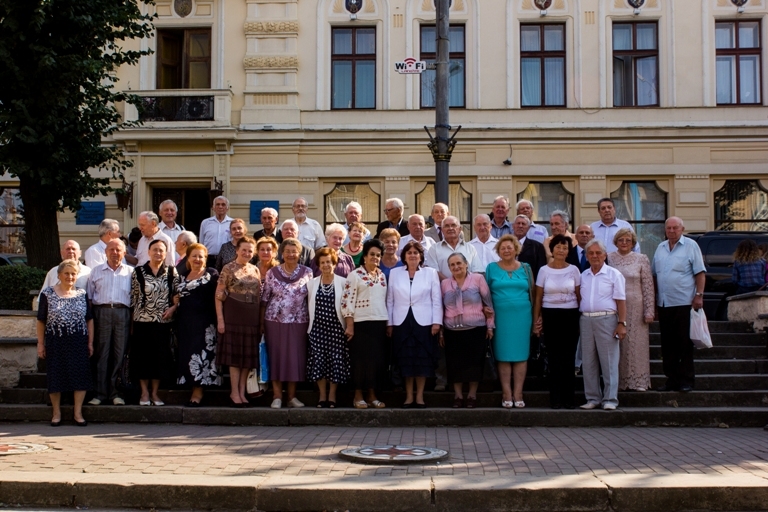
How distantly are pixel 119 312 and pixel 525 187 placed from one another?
1365cm

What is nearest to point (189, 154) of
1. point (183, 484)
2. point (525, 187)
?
point (525, 187)

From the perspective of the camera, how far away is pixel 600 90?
22797 mm

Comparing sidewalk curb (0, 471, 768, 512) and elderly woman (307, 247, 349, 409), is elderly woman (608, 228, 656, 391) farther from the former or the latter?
sidewalk curb (0, 471, 768, 512)

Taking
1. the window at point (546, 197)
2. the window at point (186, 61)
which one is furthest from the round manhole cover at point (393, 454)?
the window at point (186, 61)

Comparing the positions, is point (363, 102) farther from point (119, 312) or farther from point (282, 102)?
point (119, 312)

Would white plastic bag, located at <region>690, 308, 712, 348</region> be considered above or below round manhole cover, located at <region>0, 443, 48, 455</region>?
above

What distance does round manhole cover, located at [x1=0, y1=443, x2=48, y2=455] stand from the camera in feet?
28.3

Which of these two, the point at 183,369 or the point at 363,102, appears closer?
the point at 183,369

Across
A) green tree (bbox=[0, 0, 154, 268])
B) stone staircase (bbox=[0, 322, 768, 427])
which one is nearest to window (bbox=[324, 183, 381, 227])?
green tree (bbox=[0, 0, 154, 268])

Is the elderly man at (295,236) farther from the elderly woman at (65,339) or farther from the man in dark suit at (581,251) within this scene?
the man in dark suit at (581,251)

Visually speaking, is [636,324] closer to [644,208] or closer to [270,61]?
[644,208]

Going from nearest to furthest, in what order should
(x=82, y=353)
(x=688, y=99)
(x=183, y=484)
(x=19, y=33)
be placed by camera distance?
1. (x=183, y=484)
2. (x=82, y=353)
3. (x=19, y=33)
4. (x=688, y=99)

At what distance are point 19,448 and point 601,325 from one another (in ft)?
20.8

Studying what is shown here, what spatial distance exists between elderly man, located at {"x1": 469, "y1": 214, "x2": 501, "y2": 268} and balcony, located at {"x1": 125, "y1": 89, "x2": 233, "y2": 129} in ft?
39.5
